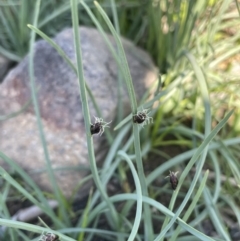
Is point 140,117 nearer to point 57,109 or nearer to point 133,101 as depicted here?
point 133,101

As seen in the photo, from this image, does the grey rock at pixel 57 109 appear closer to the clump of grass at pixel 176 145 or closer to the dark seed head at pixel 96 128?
the clump of grass at pixel 176 145

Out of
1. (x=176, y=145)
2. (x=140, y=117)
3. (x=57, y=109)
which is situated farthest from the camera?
(x=176, y=145)

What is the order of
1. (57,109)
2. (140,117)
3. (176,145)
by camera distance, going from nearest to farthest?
(140,117) → (57,109) → (176,145)

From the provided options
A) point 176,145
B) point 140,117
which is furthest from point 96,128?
point 176,145

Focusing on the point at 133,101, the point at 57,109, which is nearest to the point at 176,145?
the point at 57,109

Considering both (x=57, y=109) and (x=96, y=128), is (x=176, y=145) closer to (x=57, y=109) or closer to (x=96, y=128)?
(x=57, y=109)

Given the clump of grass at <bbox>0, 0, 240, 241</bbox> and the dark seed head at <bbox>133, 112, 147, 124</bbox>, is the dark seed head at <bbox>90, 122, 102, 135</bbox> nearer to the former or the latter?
the dark seed head at <bbox>133, 112, 147, 124</bbox>

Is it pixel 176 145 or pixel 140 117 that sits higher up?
pixel 140 117

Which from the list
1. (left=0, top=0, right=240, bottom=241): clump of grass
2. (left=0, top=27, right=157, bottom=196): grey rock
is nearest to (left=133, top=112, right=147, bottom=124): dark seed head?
(left=0, top=0, right=240, bottom=241): clump of grass

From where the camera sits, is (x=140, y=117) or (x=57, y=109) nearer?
(x=140, y=117)
